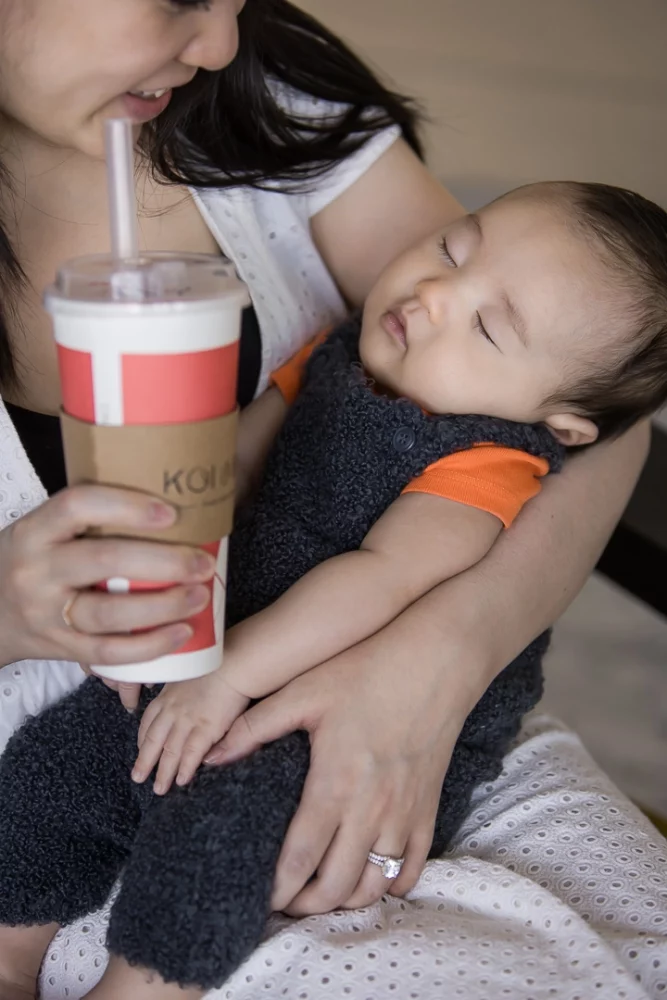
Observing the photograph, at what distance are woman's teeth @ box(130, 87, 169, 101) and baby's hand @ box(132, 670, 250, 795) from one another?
525 millimetres

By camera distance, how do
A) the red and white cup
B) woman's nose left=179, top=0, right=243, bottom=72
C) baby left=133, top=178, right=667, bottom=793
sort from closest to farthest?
1. the red and white cup
2. woman's nose left=179, top=0, right=243, bottom=72
3. baby left=133, top=178, right=667, bottom=793

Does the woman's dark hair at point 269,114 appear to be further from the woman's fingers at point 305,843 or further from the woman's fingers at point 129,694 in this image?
the woman's fingers at point 305,843

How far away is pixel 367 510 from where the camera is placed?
1.15m

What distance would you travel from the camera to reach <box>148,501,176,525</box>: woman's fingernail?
2.48 feet

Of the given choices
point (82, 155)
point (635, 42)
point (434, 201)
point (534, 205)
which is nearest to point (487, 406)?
point (534, 205)

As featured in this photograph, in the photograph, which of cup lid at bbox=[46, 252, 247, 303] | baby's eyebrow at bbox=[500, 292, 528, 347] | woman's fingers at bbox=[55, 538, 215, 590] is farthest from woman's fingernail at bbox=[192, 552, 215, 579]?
baby's eyebrow at bbox=[500, 292, 528, 347]

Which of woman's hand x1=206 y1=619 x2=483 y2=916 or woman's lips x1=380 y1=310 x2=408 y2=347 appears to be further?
woman's lips x1=380 y1=310 x2=408 y2=347

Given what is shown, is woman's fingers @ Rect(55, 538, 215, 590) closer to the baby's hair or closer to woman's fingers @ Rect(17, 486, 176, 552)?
woman's fingers @ Rect(17, 486, 176, 552)

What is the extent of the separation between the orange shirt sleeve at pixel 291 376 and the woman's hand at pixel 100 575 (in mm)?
511

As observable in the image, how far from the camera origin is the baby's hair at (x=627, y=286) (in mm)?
1167

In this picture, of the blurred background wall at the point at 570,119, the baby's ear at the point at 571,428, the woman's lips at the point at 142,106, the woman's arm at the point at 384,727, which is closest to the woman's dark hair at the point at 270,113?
the woman's lips at the point at 142,106

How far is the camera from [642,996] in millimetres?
891

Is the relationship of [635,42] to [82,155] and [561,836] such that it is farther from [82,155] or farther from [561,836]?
[561,836]

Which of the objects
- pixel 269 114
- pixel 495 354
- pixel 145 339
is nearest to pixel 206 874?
pixel 145 339
